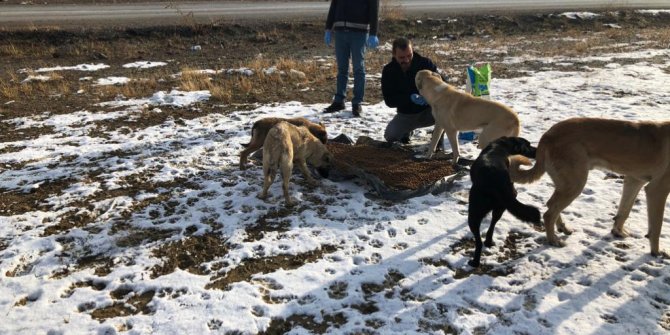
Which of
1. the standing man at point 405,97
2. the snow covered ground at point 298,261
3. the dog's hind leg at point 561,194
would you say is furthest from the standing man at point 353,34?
the dog's hind leg at point 561,194

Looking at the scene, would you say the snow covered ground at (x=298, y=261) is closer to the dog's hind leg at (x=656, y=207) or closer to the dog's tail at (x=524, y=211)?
the dog's hind leg at (x=656, y=207)

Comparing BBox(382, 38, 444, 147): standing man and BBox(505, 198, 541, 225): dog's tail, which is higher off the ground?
BBox(382, 38, 444, 147): standing man

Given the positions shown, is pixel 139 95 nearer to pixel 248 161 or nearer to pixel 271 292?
pixel 248 161

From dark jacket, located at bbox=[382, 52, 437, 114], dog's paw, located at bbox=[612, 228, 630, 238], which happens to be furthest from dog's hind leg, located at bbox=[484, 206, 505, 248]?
dark jacket, located at bbox=[382, 52, 437, 114]

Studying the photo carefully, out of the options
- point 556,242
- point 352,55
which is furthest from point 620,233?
point 352,55

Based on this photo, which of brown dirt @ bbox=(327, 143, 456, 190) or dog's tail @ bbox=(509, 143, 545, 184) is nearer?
dog's tail @ bbox=(509, 143, 545, 184)

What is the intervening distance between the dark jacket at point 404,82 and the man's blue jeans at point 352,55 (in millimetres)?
1161

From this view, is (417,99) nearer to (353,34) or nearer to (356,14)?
(353,34)

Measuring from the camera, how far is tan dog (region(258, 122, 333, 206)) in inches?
186

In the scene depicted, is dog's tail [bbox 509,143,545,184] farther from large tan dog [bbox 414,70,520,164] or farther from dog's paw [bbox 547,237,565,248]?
large tan dog [bbox 414,70,520,164]

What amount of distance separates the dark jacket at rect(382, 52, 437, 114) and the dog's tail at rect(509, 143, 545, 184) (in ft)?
8.43

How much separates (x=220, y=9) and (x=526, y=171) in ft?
57.6

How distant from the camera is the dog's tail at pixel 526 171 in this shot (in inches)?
157

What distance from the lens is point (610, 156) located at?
3793mm
